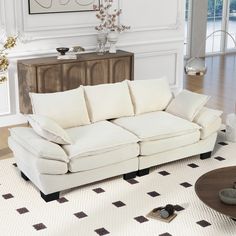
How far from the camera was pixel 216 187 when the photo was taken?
4559 millimetres

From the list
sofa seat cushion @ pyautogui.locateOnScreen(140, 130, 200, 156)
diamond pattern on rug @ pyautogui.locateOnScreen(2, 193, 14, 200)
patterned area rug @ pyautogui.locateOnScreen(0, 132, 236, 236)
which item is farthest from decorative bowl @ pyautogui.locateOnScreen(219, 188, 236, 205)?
diamond pattern on rug @ pyautogui.locateOnScreen(2, 193, 14, 200)

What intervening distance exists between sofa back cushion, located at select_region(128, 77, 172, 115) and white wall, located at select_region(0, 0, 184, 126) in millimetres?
1584

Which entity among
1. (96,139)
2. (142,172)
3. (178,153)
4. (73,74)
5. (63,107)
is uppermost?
(73,74)

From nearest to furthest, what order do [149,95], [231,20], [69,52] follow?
[149,95], [69,52], [231,20]

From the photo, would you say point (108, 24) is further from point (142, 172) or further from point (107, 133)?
point (142, 172)

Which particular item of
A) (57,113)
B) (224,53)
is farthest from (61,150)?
(224,53)

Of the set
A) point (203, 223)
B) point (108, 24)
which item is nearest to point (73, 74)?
point (108, 24)

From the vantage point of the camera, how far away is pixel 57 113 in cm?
537

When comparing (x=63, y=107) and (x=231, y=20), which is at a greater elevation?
(x=231, y=20)

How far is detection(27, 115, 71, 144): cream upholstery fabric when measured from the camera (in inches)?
193

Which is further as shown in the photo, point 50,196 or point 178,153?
point 178,153

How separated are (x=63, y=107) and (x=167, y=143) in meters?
1.17

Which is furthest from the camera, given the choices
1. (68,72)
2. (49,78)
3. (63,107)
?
(68,72)

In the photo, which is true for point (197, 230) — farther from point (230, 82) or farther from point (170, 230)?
point (230, 82)
